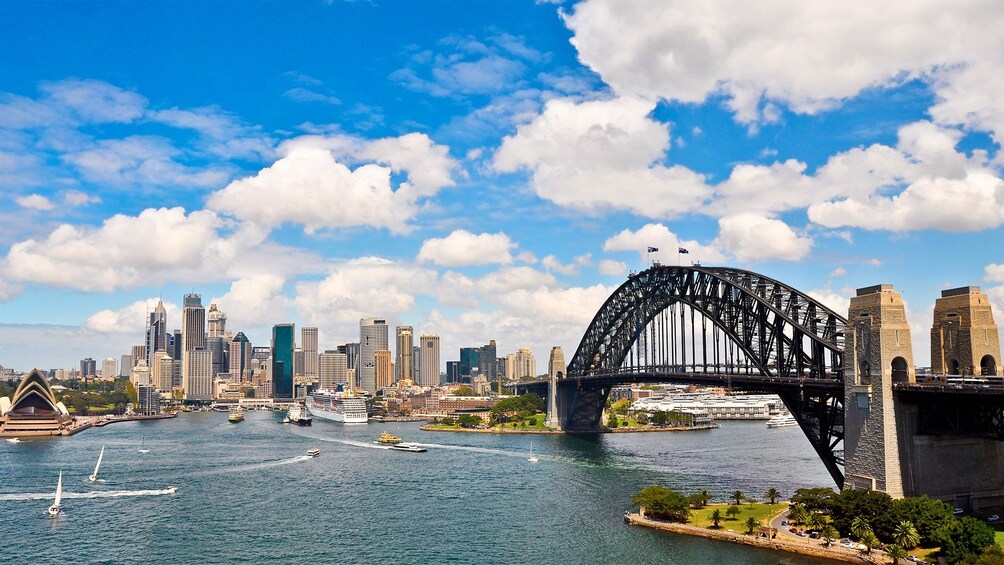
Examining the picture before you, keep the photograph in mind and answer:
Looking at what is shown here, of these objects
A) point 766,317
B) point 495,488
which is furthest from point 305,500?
point 766,317

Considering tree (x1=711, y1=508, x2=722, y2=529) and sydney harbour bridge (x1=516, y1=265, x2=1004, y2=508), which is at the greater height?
sydney harbour bridge (x1=516, y1=265, x2=1004, y2=508)

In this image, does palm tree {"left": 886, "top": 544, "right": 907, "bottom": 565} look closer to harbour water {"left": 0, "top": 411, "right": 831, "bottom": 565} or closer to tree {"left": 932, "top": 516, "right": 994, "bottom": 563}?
tree {"left": 932, "top": 516, "right": 994, "bottom": 563}

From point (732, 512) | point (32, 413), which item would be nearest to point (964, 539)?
point (732, 512)

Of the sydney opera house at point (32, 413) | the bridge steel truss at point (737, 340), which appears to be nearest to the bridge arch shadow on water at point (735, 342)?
the bridge steel truss at point (737, 340)

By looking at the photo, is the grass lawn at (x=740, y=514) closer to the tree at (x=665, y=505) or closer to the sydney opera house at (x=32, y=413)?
the tree at (x=665, y=505)

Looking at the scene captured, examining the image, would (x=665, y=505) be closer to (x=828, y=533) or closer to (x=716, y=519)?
(x=716, y=519)

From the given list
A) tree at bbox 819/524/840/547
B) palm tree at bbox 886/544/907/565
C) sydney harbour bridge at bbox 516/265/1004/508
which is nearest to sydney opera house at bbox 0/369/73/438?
sydney harbour bridge at bbox 516/265/1004/508
